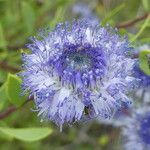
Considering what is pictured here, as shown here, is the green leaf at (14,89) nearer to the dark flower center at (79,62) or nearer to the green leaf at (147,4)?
the dark flower center at (79,62)

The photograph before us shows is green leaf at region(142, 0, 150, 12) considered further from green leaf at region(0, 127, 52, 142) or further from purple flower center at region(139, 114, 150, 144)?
green leaf at region(0, 127, 52, 142)

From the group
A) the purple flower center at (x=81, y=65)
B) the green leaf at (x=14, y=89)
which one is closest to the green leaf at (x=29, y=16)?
the green leaf at (x=14, y=89)

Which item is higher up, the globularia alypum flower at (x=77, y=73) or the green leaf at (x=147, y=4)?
the green leaf at (x=147, y=4)

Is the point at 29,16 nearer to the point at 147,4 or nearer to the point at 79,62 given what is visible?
the point at 147,4

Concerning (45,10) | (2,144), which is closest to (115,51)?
(45,10)

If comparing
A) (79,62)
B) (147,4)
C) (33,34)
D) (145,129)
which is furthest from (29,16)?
(79,62)

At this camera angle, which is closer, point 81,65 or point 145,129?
point 81,65
